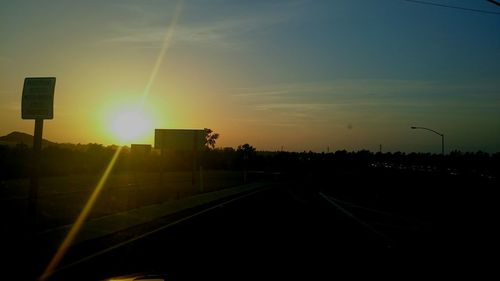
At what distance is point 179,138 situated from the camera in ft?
207

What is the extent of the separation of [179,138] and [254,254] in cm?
5031

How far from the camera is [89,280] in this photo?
10109 mm

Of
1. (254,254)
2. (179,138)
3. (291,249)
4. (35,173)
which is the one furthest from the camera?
(179,138)

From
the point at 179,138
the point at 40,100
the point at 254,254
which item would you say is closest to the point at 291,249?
the point at 254,254

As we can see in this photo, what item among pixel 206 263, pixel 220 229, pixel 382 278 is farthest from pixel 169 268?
pixel 220 229

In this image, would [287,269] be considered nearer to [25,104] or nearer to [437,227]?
[437,227]

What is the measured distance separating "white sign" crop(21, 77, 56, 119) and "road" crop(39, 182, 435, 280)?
5710 mm

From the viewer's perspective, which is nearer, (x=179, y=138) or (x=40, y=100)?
(x=40, y=100)

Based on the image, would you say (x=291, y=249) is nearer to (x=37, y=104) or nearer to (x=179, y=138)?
(x=37, y=104)

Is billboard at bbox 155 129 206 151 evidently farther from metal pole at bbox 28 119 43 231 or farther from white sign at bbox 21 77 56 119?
white sign at bbox 21 77 56 119

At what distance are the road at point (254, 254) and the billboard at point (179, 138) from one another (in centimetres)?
4193

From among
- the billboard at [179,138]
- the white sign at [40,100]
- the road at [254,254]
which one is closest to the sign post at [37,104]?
the white sign at [40,100]

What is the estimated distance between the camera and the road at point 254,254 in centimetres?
1103

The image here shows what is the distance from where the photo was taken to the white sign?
68.4 ft
